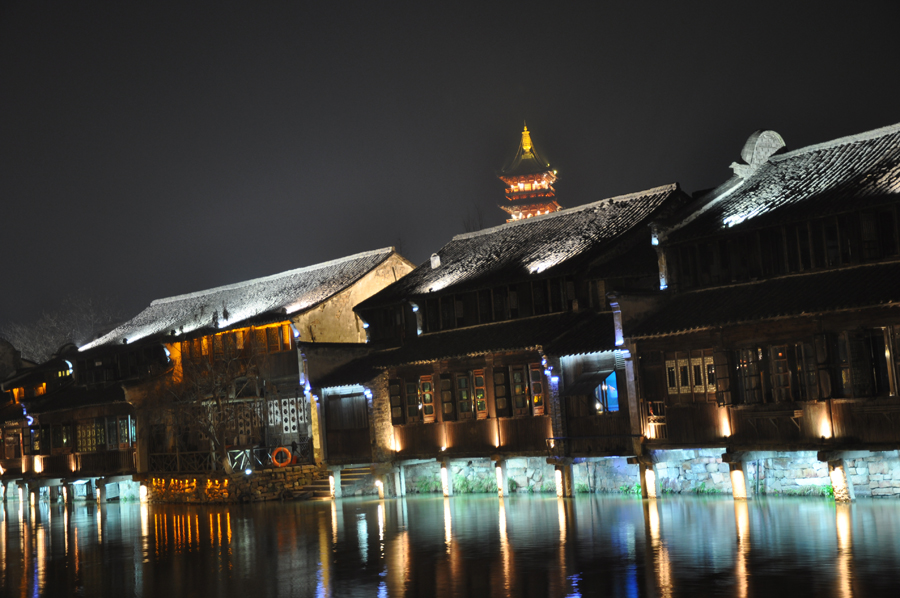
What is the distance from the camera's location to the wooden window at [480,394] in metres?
36.2

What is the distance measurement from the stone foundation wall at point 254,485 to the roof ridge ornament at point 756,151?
2034 centimetres

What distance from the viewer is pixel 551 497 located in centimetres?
3431

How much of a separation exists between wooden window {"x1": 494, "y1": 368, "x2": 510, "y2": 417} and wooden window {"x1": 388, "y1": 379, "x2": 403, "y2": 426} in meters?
4.90

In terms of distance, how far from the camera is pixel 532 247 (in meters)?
39.5

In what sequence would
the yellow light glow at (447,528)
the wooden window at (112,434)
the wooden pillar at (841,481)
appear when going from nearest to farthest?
1. the yellow light glow at (447,528)
2. the wooden pillar at (841,481)
3. the wooden window at (112,434)

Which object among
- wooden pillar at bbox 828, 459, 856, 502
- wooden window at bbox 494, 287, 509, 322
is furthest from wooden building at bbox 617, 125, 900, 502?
wooden window at bbox 494, 287, 509, 322

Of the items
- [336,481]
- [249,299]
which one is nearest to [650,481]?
[336,481]

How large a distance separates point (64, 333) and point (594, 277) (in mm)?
59429

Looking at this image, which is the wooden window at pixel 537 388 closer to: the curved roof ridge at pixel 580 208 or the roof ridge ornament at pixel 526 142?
the curved roof ridge at pixel 580 208

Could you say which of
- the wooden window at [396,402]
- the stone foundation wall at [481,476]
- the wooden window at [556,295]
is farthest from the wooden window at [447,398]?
the wooden window at [556,295]

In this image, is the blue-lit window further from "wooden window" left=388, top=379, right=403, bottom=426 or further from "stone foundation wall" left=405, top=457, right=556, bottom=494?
"wooden window" left=388, top=379, right=403, bottom=426

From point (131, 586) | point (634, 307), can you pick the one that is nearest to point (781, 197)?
point (634, 307)

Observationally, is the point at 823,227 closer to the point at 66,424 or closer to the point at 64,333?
the point at 66,424

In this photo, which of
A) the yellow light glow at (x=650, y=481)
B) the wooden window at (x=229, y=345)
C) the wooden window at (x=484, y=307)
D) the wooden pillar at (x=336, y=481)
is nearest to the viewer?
the yellow light glow at (x=650, y=481)
